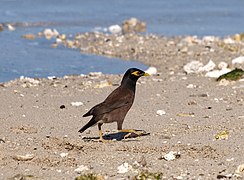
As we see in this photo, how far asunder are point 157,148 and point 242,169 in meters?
1.50

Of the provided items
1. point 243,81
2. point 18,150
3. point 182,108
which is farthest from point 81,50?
point 18,150

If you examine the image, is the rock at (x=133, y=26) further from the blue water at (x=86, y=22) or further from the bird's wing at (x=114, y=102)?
the bird's wing at (x=114, y=102)

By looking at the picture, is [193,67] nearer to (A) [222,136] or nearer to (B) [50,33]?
(A) [222,136]

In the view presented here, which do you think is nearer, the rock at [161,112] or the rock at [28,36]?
the rock at [161,112]

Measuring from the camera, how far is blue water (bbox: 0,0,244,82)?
17750 mm

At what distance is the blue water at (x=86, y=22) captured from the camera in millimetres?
17750

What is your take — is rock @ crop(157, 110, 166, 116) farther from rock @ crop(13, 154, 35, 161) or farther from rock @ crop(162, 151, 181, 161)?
rock @ crop(13, 154, 35, 161)

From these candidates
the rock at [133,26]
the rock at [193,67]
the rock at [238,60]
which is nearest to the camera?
the rock at [193,67]

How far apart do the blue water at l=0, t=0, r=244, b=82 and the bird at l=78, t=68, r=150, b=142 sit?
6.44 meters

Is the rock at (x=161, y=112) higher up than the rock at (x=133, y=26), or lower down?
lower down

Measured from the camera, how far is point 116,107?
9305 mm

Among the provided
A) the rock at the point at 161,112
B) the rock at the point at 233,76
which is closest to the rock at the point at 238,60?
the rock at the point at 233,76

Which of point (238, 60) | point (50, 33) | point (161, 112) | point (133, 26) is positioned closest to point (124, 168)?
point (161, 112)

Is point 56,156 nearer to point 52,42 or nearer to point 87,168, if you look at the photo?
point 87,168
